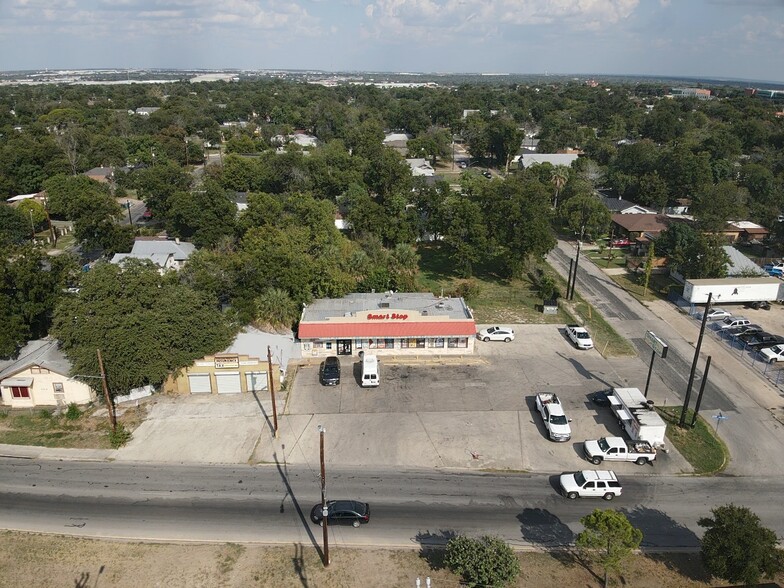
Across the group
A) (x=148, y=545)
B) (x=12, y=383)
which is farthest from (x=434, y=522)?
(x=12, y=383)

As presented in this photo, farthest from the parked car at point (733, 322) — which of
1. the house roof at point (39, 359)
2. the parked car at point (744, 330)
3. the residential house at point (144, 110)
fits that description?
the residential house at point (144, 110)

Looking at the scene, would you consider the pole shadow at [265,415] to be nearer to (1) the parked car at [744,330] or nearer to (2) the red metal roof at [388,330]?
(2) the red metal roof at [388,330]

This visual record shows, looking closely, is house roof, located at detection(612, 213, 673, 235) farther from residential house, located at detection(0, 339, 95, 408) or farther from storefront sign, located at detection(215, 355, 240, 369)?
residential house, located at detection(0, 339, 95, 408)

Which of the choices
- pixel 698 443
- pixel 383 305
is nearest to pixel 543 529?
pixel 698 443

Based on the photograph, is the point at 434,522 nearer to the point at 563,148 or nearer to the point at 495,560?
the point at 495,560

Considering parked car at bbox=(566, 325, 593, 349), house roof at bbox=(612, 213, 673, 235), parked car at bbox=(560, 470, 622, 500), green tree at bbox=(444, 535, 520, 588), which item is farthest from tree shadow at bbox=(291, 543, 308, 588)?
house roof at bbox=(612, 213, 673, 235)

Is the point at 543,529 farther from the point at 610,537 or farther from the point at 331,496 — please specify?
the point at 331,496
